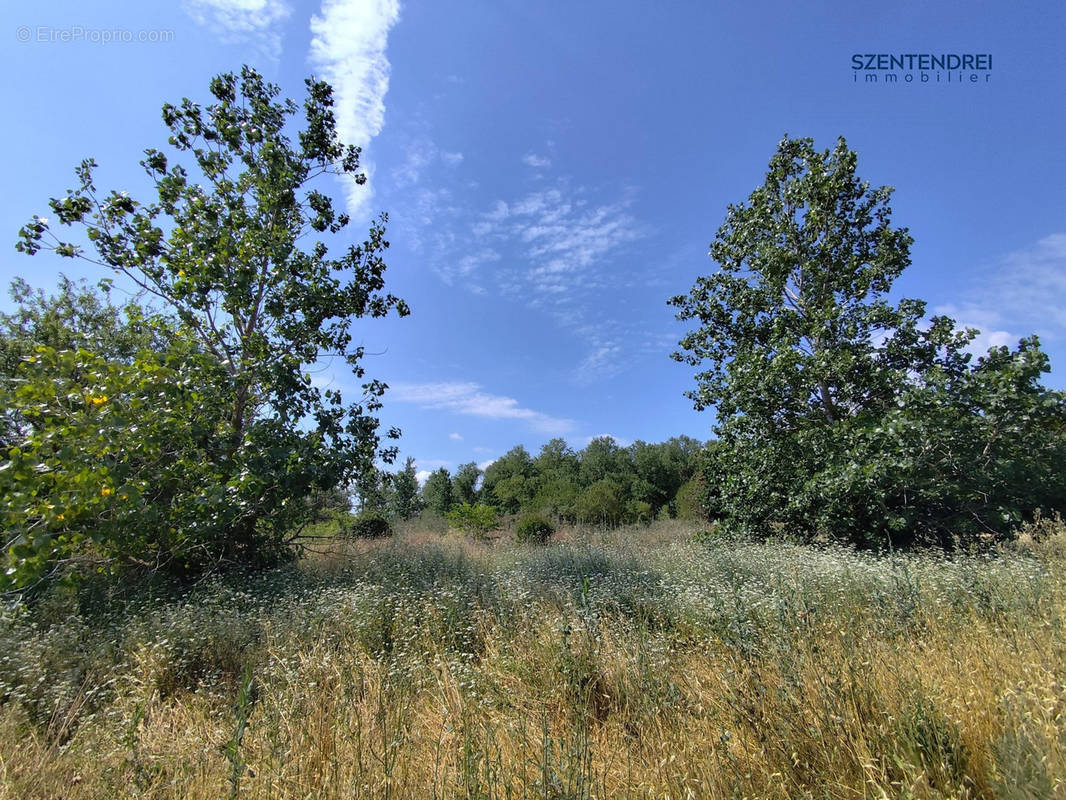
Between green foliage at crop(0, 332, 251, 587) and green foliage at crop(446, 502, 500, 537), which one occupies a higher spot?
green foliage at crop(0, 332, 251, 587)

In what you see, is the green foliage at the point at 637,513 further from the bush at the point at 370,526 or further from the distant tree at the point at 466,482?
the distant tree at the point at 466,482

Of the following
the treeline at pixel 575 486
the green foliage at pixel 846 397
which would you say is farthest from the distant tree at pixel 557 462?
the green foliage at pixel 846 397

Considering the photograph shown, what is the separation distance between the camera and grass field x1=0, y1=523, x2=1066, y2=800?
181 cm

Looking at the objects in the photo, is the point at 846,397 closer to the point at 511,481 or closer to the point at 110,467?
the point at 110,467

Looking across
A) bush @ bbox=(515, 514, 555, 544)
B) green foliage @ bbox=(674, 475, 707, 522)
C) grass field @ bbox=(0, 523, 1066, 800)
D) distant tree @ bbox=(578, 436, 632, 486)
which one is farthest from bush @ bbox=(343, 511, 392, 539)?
distant tree @ bbox=(578, 436, 632, 486)

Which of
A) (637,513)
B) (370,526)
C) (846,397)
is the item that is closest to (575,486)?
(637,513)

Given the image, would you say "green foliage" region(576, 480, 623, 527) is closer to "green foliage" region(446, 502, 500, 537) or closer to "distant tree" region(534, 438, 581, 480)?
"green foliage" region(446, 502, 500, 537)

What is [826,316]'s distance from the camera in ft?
29.7

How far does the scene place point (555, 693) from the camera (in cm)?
282

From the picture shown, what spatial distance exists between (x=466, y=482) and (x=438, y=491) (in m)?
6.33

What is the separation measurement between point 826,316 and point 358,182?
10.0 metres

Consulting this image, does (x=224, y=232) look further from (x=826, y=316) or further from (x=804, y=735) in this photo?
(x=826, y=316)

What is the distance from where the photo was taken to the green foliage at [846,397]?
7.23m

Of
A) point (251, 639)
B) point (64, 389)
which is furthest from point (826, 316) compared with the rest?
point (64, 389)
